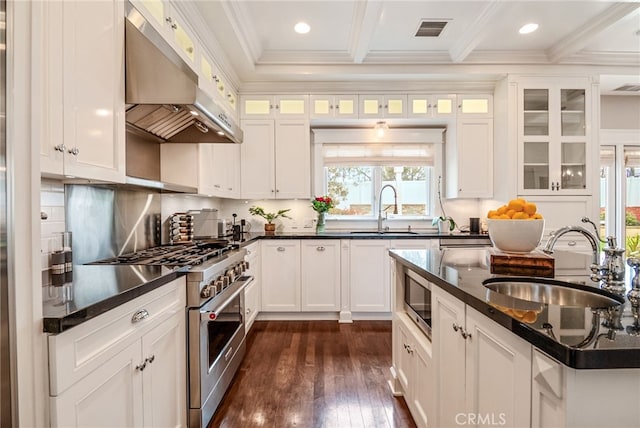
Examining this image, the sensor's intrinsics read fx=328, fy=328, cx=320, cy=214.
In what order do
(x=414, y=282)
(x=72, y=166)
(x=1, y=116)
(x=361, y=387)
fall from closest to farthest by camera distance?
1. (x=1, y=116)
2. (x=72, y=166)
3. (x=414, y=282)
4. (x=361, y=387)

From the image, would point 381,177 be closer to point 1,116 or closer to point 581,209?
point 581,209

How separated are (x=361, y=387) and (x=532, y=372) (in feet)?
5.28

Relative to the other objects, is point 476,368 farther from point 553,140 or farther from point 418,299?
point 553,140

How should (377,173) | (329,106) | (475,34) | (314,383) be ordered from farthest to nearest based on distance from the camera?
(377,173), (329,106), (475,34), (314,383)

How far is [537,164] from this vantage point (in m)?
3.58

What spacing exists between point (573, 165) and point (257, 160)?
3.50 m

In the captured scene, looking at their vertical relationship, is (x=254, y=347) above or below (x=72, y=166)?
below

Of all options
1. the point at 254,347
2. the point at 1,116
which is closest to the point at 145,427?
the point at 1,116

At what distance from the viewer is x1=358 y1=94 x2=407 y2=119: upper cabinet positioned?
12.5 feet

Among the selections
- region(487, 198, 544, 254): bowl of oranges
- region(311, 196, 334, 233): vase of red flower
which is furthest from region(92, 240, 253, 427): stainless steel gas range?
region(311, 196, 334, 233): vase of red flower

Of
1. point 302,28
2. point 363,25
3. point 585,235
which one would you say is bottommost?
point 585,235

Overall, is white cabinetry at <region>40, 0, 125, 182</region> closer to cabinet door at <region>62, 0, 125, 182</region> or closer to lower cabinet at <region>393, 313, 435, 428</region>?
cabinet door at <region>62, 0, 125, 182</region>

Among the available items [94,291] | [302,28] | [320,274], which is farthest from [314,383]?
[302,28]

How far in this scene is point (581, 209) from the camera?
3.56 meters
